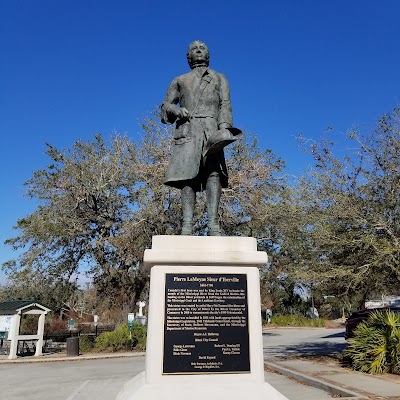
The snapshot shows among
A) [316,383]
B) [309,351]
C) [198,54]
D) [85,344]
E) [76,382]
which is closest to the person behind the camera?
[198,54]

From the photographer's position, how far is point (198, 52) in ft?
18.8

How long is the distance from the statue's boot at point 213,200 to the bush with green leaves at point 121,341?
16.0m

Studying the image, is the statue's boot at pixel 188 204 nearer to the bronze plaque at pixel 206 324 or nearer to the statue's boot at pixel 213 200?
the statue's boot at pixel 213 200

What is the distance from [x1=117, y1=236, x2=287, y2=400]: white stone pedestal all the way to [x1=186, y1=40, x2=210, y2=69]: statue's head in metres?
2.61

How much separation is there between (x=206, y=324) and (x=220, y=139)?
215 cm

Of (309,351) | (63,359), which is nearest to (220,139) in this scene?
(309,351)

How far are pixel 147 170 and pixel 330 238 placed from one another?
33.7 feet

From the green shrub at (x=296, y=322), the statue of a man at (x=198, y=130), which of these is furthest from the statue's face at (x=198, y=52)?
the green shrub at (x=296, y=322)

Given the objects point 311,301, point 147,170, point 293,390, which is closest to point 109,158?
point 147,170

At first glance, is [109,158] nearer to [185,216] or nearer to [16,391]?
[16,391]

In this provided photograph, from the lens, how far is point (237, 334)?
4.48 meters

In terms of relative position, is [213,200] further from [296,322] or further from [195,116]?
[296,322]

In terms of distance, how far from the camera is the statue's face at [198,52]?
18.8 feet

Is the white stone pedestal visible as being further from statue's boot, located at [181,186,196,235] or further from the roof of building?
the roof of building
